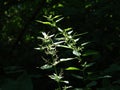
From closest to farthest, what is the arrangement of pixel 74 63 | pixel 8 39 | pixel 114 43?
pixel 74 63 < pixel 114 43 < pixel 8 39

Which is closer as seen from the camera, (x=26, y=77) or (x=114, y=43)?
(x=26, y=77)

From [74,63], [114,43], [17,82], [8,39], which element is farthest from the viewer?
[8,39]

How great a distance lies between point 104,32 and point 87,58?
1.24 ft

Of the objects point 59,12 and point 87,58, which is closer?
point 87,58

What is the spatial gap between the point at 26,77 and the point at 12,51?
124cm

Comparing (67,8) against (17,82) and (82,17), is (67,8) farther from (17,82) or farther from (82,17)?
(17,82)

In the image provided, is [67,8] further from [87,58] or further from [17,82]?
[17,82]

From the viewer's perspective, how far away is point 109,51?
9.87ft

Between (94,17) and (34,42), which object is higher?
(94,17)

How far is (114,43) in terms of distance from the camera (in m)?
2.94

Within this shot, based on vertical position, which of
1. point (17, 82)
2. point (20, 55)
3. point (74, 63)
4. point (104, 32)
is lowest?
point (17, 82)

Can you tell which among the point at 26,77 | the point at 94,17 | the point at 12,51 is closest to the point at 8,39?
the point at 12,51

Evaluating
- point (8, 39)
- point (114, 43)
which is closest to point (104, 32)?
point (114, 43)

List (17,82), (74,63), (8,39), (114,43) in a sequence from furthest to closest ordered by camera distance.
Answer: (8,39) < (114,43) < (74,63) < (17,82)
